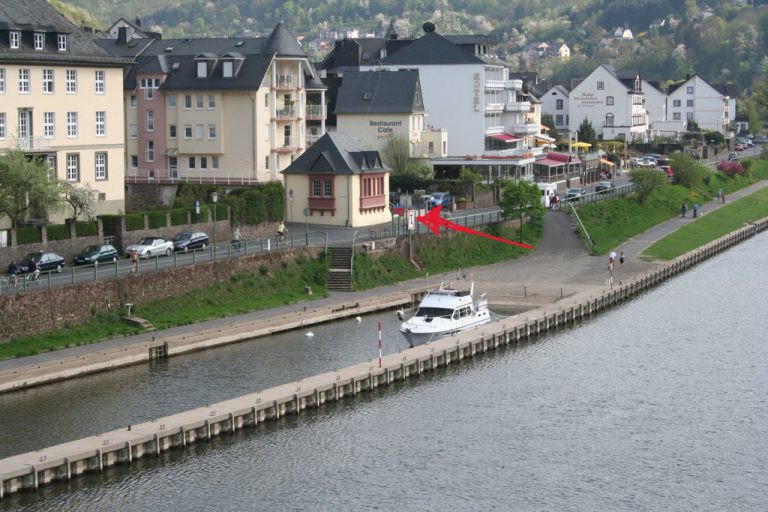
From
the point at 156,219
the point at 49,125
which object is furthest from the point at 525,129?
the point at 49,125

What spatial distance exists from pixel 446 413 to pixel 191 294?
2176 cm

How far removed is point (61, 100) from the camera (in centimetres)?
8631

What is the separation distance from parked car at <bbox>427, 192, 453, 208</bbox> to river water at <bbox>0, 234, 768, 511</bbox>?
34.6 metres

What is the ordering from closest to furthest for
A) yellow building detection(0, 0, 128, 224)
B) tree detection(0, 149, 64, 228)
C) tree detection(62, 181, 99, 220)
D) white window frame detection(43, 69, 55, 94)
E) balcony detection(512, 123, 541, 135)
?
tree detection(0, 149, 64, 228), yellow building detection(0, 0, 128, 224), tree detection(62, 181, 99, 220), white window frame detection(43, 69, 55, 94), balcony detection(512, 123, 541, 135)

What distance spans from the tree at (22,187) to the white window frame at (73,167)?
298 inches

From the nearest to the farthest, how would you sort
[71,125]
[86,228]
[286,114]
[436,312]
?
1. [436,312]
2. [86,228]
3. [71,125]
4. [286,114]

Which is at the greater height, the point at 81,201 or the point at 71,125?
the point at 71,125

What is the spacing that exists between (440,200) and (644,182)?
24.0 meters

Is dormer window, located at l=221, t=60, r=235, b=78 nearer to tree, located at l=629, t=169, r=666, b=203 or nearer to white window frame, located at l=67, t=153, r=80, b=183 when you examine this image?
white window frame, located at l=67, t=153, r=80, b=183

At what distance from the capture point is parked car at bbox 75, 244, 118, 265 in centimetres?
7825

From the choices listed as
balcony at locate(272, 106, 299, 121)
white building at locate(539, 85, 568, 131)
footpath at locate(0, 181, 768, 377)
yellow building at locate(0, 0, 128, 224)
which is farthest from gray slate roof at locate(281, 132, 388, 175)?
white building at locate(539, 85, 568, 131)

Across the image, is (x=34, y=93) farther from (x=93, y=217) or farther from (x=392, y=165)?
(x=392, y=165)

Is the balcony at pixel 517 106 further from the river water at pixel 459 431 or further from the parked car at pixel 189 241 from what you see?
the river water at pixel 459 431

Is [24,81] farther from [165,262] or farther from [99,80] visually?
[165,262]
